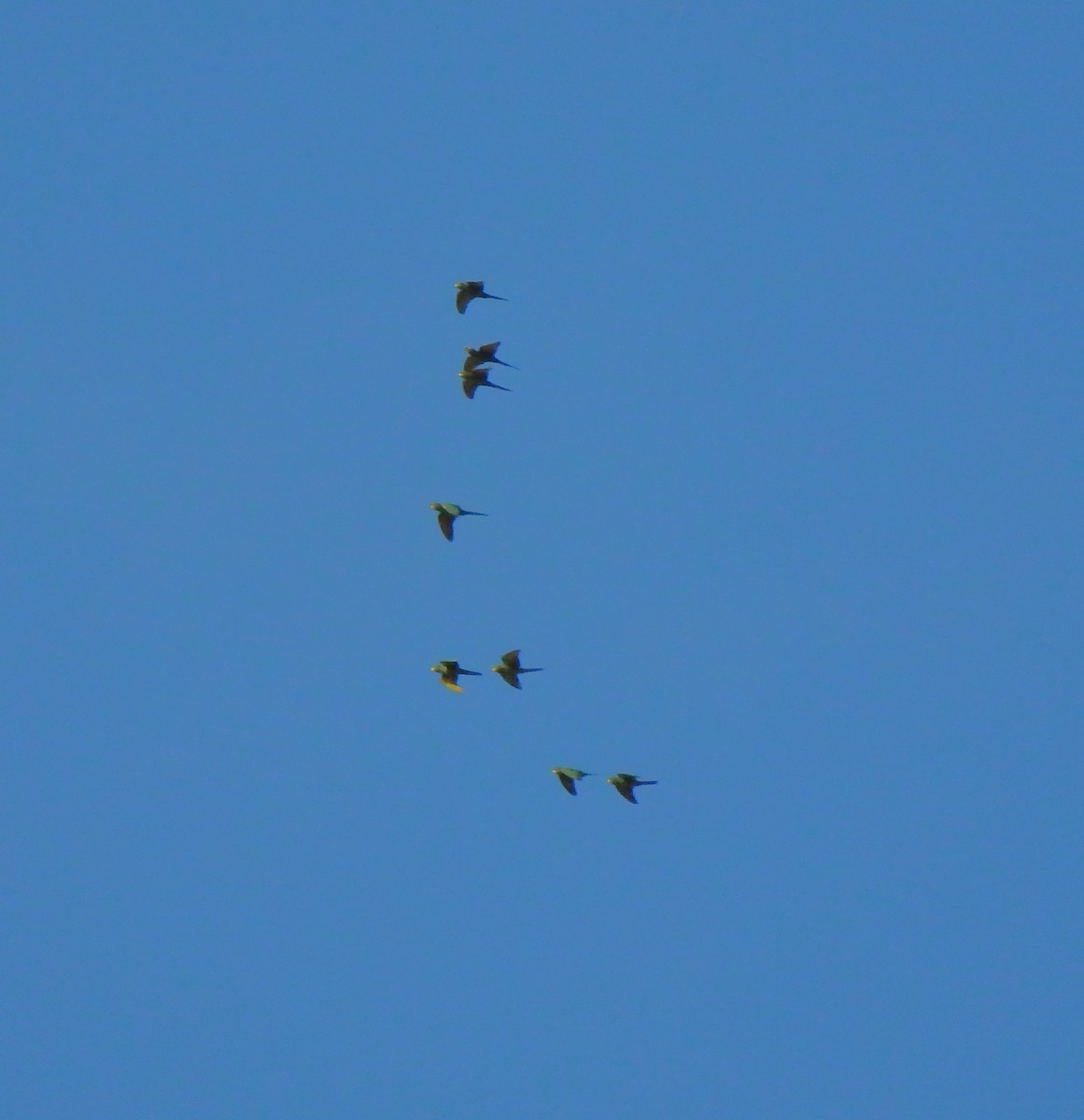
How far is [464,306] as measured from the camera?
3262 cm

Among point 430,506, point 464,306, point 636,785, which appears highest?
point 464,306

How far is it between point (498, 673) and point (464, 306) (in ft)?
26.2

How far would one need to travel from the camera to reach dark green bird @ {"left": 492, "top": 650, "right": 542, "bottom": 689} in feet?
99.6

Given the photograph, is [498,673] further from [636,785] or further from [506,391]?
[506,391]

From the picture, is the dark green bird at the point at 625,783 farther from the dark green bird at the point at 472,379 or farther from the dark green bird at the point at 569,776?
the dark green bird at the point at 472,379

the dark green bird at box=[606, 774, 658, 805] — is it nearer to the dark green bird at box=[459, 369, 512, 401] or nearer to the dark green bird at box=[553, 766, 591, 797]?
the dark green bird at box=[553, 766, 591, 797]

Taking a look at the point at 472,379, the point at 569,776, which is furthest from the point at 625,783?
the point at 472,379

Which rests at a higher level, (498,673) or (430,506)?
(430,506)

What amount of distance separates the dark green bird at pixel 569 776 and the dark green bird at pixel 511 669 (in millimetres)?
1937

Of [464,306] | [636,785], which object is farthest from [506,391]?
[636,785]

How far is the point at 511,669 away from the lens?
30.5 metres

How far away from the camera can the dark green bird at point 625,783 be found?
30.6m

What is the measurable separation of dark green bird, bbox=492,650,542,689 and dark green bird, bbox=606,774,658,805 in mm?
2628

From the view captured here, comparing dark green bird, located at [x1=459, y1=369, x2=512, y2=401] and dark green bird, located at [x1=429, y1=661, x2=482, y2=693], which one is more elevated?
dark green bird, located at [x1=459, y1=369, x2=512, y2=401]
